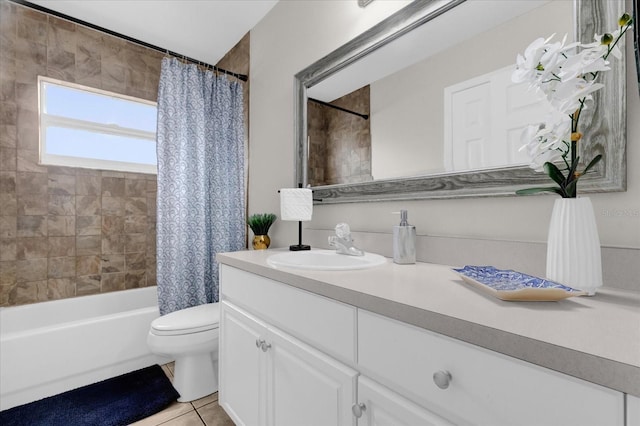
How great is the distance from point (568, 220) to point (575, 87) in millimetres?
295

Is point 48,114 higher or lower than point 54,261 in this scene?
higher

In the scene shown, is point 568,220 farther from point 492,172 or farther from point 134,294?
point 134,294

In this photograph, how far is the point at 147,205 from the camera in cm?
259

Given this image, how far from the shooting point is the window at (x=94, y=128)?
225 cm

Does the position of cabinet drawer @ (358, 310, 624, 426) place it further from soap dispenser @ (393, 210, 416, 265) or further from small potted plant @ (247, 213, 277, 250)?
small potted plant @ (247, 213, 277, 250)

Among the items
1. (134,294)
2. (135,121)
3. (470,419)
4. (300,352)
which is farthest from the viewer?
(135,121)

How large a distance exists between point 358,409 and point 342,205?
39.1 inches

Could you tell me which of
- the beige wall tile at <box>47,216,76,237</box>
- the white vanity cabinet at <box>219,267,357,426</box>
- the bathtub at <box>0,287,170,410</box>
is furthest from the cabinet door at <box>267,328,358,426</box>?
the beige wall tile at <box>47,216,76,237</box>

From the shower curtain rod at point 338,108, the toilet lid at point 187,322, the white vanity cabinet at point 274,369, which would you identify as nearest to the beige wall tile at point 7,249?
the toilet lid at point 187,322

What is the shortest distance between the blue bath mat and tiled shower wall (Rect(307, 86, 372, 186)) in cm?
155

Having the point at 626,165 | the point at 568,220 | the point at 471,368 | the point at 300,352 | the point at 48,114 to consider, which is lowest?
the point at 300,352

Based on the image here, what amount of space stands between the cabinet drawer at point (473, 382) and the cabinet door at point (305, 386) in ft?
0.37

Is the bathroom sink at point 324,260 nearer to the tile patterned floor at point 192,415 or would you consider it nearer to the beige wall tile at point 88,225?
the tile patterned floor at point 192,415

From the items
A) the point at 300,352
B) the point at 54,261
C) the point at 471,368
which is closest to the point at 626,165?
the point at 471,368
